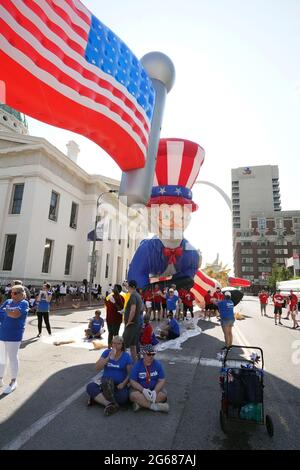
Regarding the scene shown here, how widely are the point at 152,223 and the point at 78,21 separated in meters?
6.48

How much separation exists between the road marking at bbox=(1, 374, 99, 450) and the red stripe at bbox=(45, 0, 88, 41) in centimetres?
557

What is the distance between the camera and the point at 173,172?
9.35 m

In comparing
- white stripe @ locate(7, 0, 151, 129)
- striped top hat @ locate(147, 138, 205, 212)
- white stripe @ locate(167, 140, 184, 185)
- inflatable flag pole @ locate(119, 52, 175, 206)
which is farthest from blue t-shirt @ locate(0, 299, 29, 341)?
white stripe @ locate(167, 140, 184, 185)

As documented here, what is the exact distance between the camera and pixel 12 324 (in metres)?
4.68

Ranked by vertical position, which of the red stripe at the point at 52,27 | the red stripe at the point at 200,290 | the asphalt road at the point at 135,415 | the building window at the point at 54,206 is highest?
the building window at the point at 54,206

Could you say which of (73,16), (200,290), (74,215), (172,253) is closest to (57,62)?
(73,16)

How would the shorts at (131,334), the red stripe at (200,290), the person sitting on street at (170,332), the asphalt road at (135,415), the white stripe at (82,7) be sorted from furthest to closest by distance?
the red stripe at (200,290), the person sitting on street at (170,332), the shorts at (131,334), the white stripe at (82,7), the asphalt road at (135,415)

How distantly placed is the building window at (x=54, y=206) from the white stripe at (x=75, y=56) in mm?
21545

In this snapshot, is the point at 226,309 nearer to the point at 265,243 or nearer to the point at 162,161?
the point at 162,161

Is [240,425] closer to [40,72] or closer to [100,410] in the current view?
[100,410]

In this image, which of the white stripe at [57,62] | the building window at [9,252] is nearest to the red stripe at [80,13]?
the white stripe at [57,62]

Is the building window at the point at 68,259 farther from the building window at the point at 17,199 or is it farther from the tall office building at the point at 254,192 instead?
the tall office building at the point at 254,192

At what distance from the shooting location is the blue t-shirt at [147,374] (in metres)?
4.09
